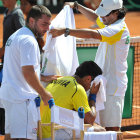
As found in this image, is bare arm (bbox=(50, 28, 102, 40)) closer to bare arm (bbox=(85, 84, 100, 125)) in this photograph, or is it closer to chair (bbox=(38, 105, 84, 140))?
bare arm (bbox=(85, 84, 100, 125))

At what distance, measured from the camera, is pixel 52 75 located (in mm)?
5434

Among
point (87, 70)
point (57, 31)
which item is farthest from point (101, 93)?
point (57, 31)

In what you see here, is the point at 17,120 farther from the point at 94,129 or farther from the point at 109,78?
the point at 109,78

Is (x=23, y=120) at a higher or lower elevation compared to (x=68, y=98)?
lower

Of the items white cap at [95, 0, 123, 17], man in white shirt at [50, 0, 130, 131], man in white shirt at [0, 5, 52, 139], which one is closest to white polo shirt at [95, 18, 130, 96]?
man in white shirt at [50, 0, 130, 131]

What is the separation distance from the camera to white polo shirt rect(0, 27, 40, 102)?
15.0 feet

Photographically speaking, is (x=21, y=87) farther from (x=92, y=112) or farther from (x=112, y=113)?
(x=112, y=113)

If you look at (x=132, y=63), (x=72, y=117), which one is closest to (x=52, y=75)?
(x=72, y=117)

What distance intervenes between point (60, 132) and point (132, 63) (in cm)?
276

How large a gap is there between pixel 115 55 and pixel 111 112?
28.8 inches

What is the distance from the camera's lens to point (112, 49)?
5.54 m

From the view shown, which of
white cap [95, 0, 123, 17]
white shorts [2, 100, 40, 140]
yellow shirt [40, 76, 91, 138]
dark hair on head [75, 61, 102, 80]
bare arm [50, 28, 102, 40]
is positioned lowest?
white shorts [2, 100, 40, 140]

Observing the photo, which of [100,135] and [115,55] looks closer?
[100,135]

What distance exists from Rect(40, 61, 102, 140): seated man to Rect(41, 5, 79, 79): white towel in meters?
0.30
